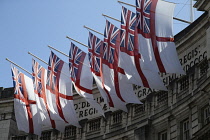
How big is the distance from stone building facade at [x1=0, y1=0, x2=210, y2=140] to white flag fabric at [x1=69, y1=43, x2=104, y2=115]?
3189 mm

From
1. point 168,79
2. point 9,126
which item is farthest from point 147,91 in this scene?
point 9,126

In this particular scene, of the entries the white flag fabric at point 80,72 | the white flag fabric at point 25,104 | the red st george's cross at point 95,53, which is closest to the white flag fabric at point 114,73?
the red st george's cross at point 95,53

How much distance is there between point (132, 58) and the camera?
150 ft

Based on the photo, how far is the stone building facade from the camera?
1741 inches

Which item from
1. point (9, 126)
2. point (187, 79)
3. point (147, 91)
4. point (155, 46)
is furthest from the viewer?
point (9, 126)

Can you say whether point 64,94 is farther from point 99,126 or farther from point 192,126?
point 192,126

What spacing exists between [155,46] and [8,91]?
65.0 ft

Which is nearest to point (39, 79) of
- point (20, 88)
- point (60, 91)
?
point (20, 88)

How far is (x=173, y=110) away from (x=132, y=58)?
440 cm

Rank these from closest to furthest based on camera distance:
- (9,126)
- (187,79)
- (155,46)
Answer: (155,46), (187,79), (9,126)

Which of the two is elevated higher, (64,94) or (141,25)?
(141,25)

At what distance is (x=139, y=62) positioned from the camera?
4472cm

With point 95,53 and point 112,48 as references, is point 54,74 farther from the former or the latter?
point 112,48

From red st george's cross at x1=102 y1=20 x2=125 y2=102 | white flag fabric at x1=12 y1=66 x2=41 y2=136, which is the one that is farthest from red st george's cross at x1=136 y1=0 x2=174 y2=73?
white flag fabric at x1=12 y1=66 x2=41 y2=136
